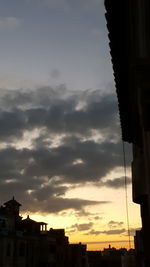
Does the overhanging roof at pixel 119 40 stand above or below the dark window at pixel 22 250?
above

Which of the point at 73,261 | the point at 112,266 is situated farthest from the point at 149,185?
the point at 112,266

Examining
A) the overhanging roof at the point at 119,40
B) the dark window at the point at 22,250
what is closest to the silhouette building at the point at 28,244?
the dark window at the point at 22,250

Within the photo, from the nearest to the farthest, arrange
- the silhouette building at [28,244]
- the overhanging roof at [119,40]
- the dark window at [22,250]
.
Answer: the overhanging roof at [119,40], the silhouette building at [28,244], the dark window at [22,250]

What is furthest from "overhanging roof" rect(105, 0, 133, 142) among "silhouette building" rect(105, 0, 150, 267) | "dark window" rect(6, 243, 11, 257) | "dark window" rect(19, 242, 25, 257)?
"dark window" rect(19, 242, 25, 257)

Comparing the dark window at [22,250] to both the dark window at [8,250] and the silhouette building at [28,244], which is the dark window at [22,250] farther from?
the dark window at [8,250]

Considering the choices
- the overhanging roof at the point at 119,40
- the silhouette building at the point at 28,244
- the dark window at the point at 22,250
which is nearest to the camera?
the overhanging roof at the point at 119,40

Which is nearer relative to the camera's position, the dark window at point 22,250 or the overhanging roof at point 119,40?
the overhanging roof at point 119,40

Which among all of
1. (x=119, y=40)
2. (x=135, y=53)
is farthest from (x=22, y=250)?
(x=135, y=53)

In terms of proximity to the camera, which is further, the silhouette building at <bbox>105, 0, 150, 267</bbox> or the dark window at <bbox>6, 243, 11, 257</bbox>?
the dark window at <bbox>6, 243, 11, 257</bbox>

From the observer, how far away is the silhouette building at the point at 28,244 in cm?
4550

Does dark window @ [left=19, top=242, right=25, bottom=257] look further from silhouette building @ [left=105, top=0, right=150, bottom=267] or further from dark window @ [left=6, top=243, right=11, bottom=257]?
silhouette building @ [left=105, top=0, right=150, bottom=267]

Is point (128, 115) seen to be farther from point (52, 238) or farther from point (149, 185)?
point (52, 238)

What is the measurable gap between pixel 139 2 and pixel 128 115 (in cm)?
489

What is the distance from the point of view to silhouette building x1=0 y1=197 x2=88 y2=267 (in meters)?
45.5
